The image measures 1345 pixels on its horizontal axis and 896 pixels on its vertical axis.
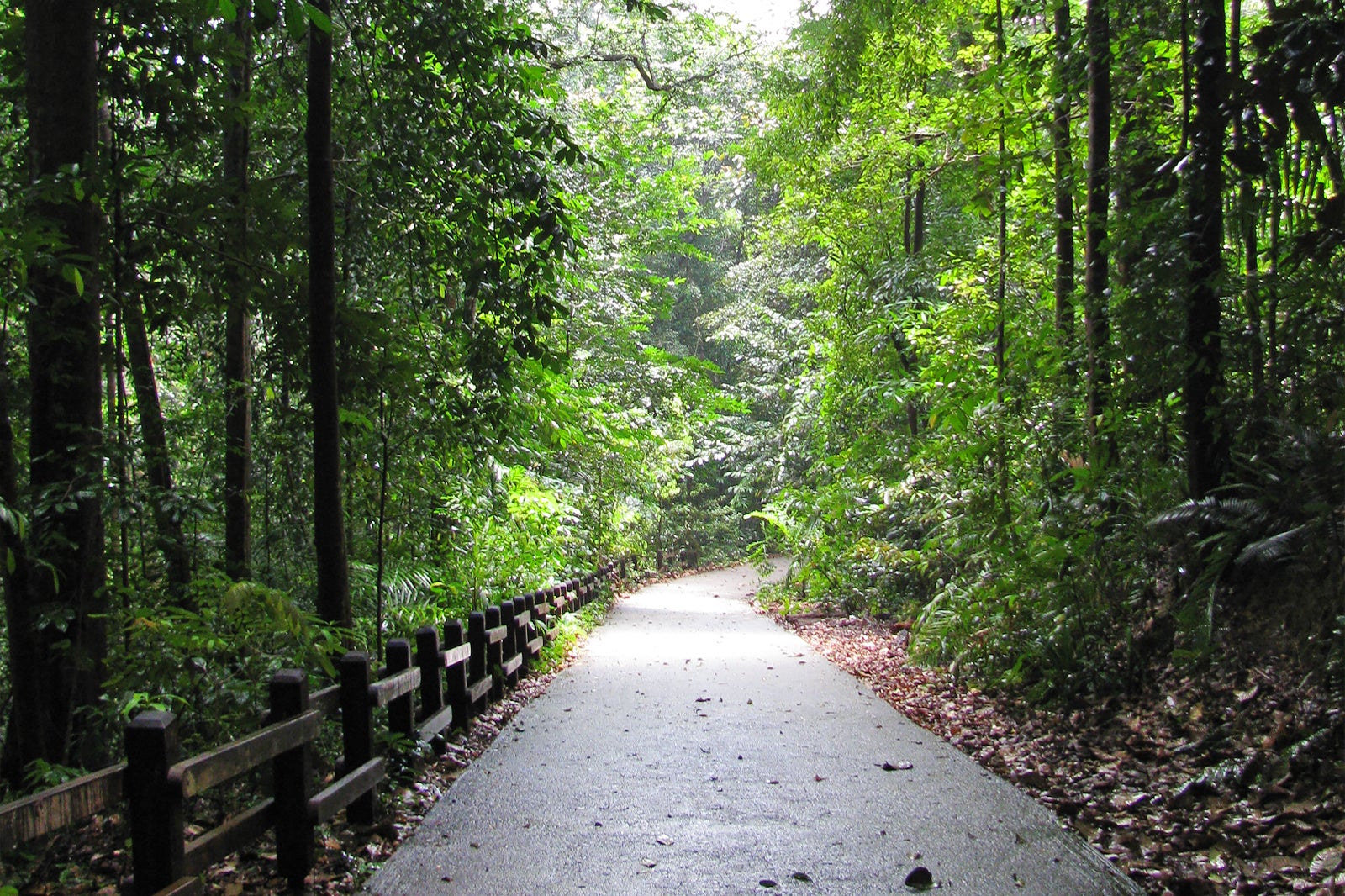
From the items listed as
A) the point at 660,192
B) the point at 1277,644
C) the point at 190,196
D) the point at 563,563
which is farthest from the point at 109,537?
the point at 660,192

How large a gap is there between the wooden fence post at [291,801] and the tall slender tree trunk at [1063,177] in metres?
7.18

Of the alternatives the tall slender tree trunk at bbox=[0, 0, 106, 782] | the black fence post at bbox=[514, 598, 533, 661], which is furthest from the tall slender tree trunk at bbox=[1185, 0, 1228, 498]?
the tall slender tree trunk at bbox=[0, 0, 106, 782]

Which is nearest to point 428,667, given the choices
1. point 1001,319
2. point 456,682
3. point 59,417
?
point 456,682

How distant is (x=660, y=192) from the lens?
71.9 feet

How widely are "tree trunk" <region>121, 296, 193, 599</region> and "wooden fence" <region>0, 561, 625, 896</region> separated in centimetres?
141

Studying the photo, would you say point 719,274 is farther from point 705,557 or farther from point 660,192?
point 660,192

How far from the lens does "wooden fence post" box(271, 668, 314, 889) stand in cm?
476

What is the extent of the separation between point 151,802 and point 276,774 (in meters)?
1.10

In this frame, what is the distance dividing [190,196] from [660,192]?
15.8 meters

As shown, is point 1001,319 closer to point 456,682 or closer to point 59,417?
point 456,682

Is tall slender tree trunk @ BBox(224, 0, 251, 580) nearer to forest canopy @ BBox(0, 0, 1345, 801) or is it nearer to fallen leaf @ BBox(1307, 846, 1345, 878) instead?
forest canopy @ BBox(0, 0, 1345, 801)

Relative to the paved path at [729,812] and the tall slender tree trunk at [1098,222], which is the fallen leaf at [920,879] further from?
the tall slender tree trunk at [1098,222]

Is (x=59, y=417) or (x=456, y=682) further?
(x=456, y=682)

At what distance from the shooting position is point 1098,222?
27.4 feet
